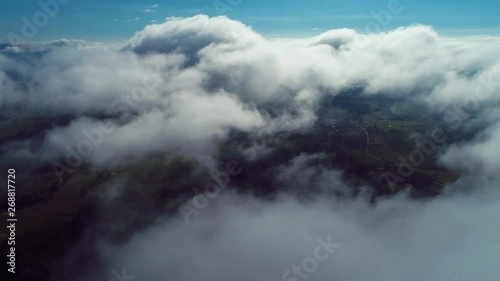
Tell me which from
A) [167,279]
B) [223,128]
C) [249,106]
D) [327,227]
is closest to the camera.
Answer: [167,279]

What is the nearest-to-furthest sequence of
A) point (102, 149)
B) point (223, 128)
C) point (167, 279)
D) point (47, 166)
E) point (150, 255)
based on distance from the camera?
point (167, 279) → point (150, 255) → point (47, 166) → point (102, 149) → point (223, 128)

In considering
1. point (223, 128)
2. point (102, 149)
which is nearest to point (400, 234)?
point (223, 128)

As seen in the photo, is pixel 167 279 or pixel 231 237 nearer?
pixel 167 279

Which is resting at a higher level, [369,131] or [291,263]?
[369,131]

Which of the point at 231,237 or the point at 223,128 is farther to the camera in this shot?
the point at 223,128

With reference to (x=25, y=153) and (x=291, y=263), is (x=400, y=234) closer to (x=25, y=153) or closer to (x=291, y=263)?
(x=291, y=263)

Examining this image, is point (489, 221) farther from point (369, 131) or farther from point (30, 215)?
point (30, 215)

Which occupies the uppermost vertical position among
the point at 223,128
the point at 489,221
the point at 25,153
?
the point at 223,128

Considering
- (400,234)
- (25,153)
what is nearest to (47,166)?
(25,153)

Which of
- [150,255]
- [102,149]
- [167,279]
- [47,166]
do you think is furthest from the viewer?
[102,149]
